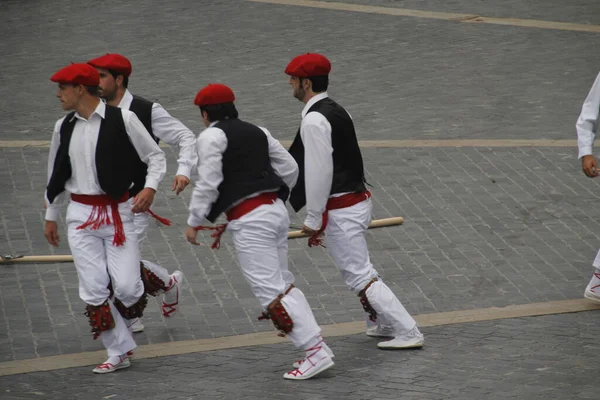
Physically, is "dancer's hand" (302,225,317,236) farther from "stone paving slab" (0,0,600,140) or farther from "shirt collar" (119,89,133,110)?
"stone paving slab" (0,0,600,140)

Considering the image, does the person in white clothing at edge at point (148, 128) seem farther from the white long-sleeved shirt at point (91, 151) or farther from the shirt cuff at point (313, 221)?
the shirt cuff at point (313, 221)

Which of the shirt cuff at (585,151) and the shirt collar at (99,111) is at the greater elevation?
the shirt collar at (99,111)

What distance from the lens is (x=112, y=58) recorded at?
27.4 ft

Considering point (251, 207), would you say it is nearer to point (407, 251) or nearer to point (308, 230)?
point (308, 230)

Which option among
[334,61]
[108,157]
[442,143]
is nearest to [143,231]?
[108,157]

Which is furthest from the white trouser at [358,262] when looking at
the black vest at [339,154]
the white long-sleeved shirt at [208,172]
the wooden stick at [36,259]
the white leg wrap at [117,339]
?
the wooden stick at [36,259]

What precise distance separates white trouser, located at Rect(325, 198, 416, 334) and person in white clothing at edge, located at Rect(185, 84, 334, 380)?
50 cm

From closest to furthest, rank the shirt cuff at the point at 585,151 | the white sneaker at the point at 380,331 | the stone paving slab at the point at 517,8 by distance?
the white sneaker at the point at 380,331, the shirt cuff at the point at 585,151, the stone paving slab at the point at 517,8

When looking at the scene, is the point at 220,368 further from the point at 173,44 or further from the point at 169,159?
the point at 173,44

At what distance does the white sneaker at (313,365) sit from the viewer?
7.56 metres

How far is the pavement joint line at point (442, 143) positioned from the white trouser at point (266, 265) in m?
5.17

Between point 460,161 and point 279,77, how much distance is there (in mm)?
3990

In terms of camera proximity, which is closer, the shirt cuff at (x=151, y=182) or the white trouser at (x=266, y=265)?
the white trouser at (x=266, y=265)

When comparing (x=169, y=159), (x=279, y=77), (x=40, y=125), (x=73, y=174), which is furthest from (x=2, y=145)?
(x=73, y=174)
